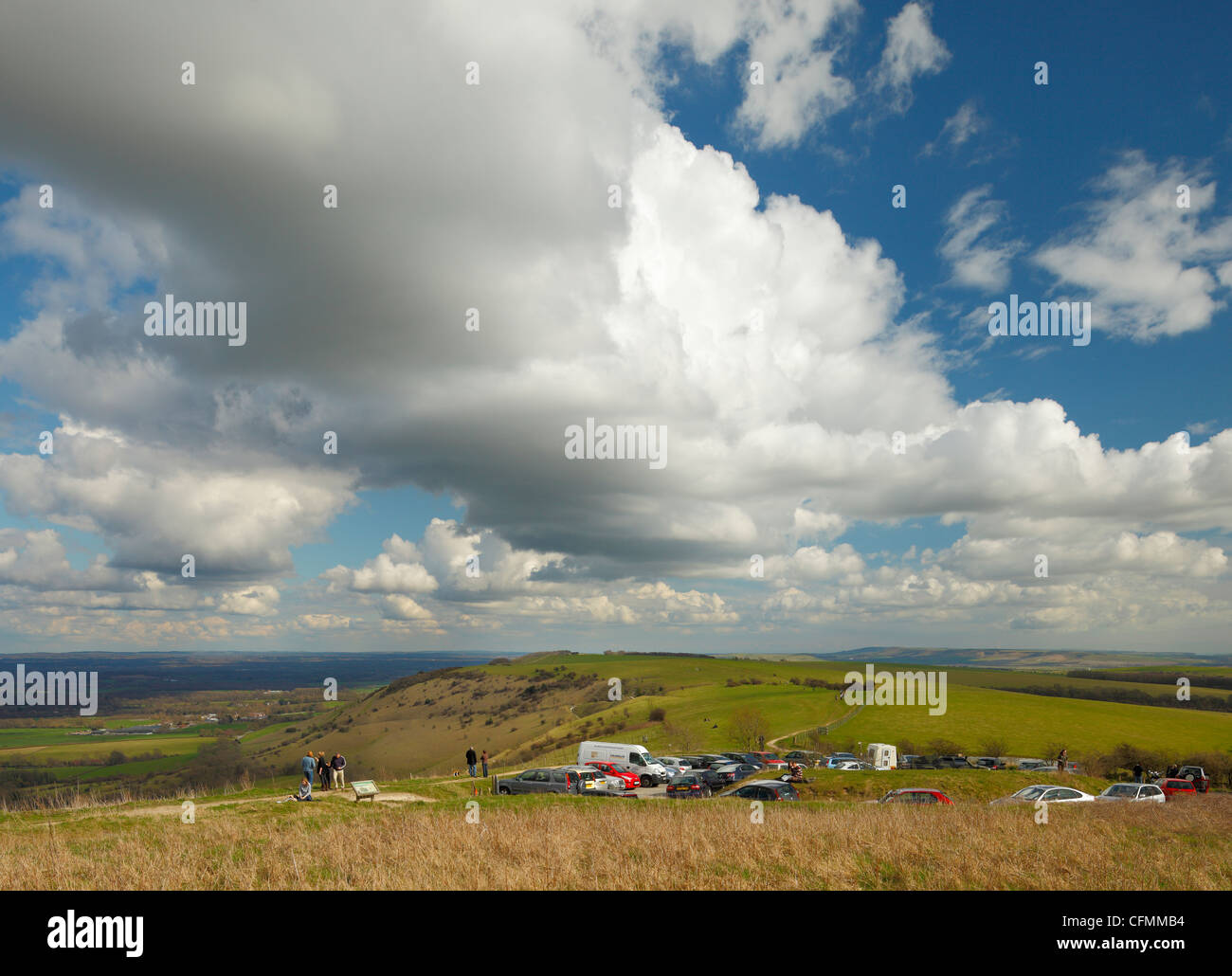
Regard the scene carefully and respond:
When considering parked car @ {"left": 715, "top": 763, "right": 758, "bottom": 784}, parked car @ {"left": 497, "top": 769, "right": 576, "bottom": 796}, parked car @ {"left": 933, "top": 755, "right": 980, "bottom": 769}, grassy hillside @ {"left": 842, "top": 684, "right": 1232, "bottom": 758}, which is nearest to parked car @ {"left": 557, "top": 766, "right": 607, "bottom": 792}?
parked car @ {"left": 497, "top": 769, "right": 576, "bottom": 796}

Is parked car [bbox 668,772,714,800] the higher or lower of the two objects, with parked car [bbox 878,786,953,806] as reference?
lower

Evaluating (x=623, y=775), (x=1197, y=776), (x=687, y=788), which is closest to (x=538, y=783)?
(x=623, y=775)

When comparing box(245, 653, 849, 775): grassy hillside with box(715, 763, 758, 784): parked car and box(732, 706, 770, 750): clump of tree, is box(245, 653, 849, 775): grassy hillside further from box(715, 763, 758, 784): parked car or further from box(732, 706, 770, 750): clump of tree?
box(715, 763, 758, 784): parked car

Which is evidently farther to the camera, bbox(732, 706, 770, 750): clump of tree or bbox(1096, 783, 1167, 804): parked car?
bbox(732, 706, 770, 750): clump of tree

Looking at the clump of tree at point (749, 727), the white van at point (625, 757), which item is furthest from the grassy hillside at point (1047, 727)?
the white van at point (625, 757)

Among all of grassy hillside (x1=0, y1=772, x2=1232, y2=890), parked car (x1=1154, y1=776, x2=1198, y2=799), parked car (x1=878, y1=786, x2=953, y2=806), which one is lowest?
parked car (x1=1154, y1=776, x2=1198, y2=799)

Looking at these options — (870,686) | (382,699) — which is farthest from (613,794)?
(382,699)

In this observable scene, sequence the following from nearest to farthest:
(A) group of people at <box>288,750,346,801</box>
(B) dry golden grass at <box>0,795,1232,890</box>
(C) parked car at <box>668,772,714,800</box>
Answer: (B) dry golden grass at <box>0,795,1232,890</box> < (A) group of people at <box>288,750,346,801</box> < (C) parked car at <box>668,772,714,800</box>

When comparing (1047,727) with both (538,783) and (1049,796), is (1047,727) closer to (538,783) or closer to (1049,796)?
(1049,796)
